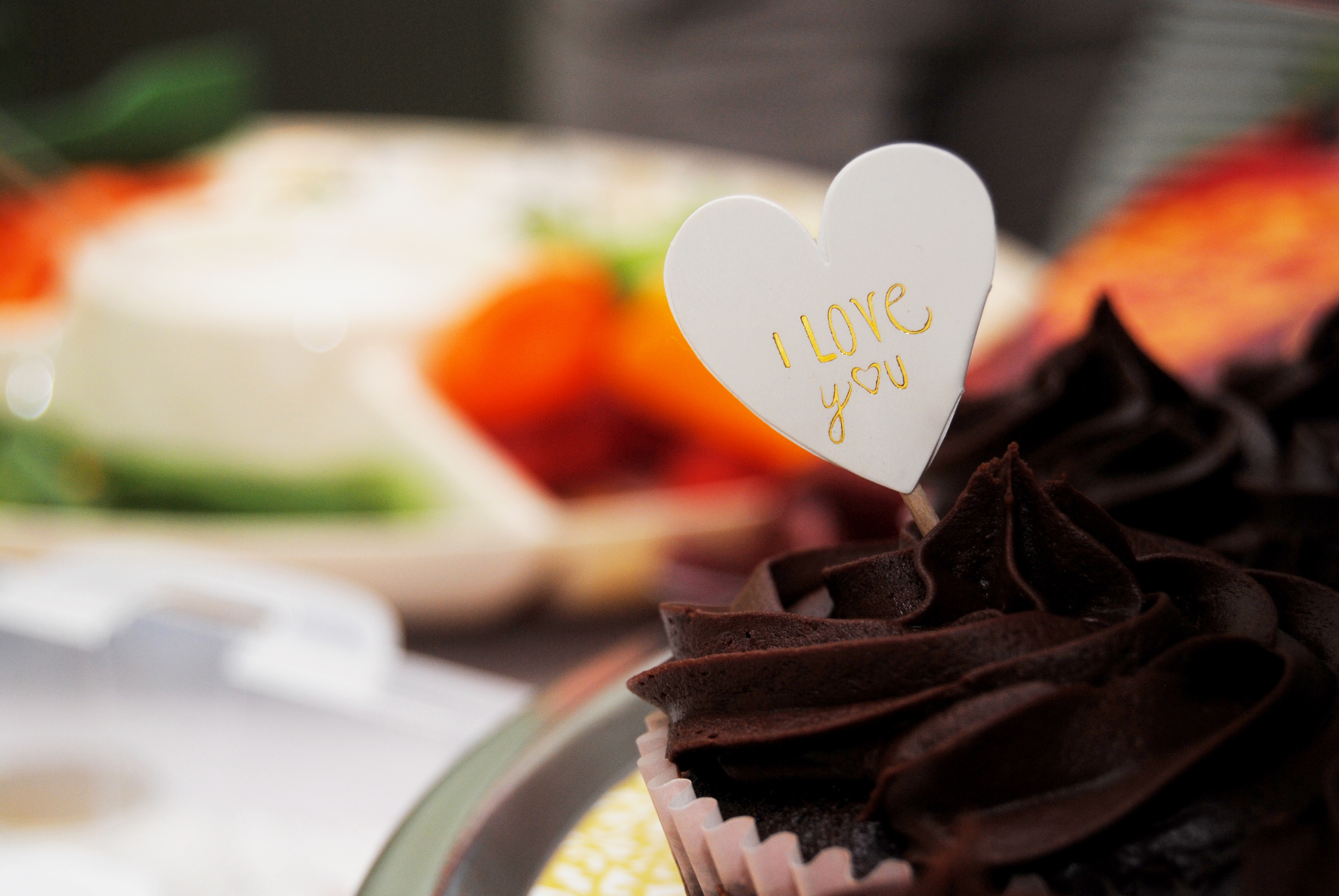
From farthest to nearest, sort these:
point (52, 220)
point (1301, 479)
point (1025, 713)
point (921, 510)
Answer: point (52, 220)
point (1301, 479)
point (921, 510)
point (1025, 713)

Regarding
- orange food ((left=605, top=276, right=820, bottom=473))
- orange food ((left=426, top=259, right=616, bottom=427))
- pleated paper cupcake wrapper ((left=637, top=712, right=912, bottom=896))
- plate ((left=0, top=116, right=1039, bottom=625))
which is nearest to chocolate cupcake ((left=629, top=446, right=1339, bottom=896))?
pleated paper cupcake wrapper ((left=637, top=712, right=912, bottom=896))

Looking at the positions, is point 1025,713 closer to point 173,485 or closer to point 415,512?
point 415,512

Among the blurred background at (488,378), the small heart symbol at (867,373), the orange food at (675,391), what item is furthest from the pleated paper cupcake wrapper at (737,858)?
the orange food at (675,391)

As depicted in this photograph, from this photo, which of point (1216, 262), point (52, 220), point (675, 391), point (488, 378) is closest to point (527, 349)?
point (488, 378)

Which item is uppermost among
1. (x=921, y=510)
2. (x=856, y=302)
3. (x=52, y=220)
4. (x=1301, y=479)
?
(x=52, y=220)

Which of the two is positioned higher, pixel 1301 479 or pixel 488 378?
pixel 488 378

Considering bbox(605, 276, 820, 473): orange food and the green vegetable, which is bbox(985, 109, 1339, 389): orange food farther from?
the green vegetable

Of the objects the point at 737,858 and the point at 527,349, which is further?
the point at 527,349

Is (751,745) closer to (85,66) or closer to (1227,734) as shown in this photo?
(1227,734)
